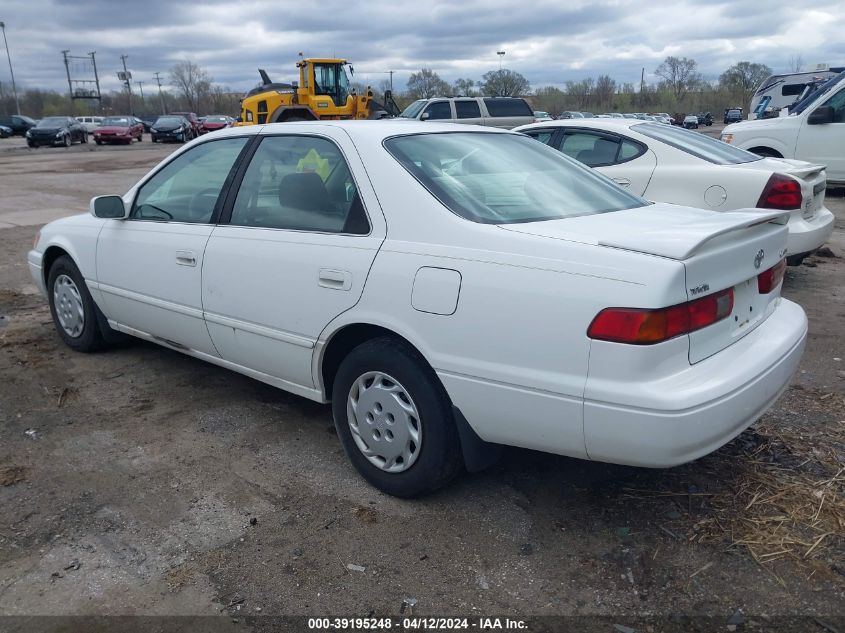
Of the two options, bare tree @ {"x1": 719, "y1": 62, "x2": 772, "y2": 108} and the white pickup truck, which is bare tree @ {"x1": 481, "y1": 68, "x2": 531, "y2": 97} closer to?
bare tree @ {"x1": 719, "y1": 62, "x2": 772, "y2": 108}

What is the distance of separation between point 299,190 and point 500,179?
99 centimetres

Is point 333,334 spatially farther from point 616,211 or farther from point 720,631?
point 720,631

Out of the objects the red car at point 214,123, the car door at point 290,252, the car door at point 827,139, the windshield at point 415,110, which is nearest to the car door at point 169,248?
the car door at point 290,252

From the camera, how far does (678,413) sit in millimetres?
2473

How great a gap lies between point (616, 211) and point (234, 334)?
1982 millimetres

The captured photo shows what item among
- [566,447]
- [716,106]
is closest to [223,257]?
[566,447]

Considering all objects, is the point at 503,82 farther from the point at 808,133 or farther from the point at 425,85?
the point at 808,133

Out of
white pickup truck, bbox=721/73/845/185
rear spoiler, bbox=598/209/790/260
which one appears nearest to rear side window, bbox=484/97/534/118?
white pickup truck, bbox=721/73/845/185

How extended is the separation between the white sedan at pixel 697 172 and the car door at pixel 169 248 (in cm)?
384

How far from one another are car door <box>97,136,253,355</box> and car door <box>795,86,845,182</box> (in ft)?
33.4

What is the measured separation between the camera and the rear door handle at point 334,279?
319 centimetres

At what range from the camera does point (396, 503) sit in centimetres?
324

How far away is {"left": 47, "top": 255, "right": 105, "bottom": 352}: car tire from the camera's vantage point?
5004mm

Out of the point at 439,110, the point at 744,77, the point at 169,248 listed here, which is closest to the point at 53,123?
the point at 439,110
